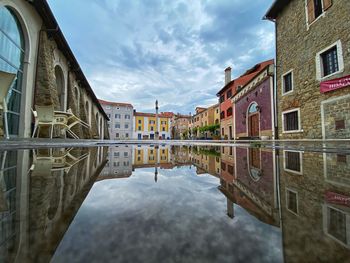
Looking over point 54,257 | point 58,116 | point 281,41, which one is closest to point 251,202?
point 54,257

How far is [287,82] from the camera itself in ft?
36.1

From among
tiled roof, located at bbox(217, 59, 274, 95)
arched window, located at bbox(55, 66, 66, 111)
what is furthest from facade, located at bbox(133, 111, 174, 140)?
arched window, located at bbox(55, 66, 66, 111)

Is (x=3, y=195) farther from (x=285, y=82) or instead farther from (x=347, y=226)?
(x=285, y=82)

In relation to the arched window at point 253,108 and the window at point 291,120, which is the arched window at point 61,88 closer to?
the window at point 291,120

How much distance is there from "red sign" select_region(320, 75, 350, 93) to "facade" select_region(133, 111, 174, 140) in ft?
142

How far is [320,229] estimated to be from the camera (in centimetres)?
52

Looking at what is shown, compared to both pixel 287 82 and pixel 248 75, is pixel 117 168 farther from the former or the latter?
pixel 248 75

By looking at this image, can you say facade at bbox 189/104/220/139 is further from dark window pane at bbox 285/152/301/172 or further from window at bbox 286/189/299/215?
window at bbox 286/189/299/215

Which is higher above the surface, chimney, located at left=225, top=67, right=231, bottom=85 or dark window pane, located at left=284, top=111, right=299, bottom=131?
chimney, located at left=225, top=67, right=231, bottom=85

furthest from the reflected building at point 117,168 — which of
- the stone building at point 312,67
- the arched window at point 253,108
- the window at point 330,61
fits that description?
the arched window at point 253,108

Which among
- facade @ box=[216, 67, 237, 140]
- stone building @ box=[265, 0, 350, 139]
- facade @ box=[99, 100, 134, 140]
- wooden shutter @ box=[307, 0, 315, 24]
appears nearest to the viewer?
stone building @ box=[265, 0, 350, 139]

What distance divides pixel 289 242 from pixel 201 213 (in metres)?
0.28

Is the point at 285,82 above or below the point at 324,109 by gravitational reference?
above

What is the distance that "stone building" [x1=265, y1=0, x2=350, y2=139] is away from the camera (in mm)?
7527
